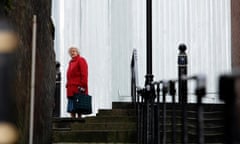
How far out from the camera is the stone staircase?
8227 millimetres

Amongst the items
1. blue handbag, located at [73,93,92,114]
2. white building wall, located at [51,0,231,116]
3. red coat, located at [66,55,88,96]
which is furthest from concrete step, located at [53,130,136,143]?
white building wall, located at [51,0,231,116]

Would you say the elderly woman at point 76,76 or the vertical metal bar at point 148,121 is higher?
the elderly woman at point 76,76

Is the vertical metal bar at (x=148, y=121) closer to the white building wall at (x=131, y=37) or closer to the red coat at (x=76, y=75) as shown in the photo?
the red coat at (x=76, y=75)

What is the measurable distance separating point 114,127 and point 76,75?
2701mm

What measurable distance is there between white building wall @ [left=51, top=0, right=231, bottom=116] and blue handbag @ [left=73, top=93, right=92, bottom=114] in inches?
101

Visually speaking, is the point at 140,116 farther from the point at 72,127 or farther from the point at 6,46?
the point at 6,46

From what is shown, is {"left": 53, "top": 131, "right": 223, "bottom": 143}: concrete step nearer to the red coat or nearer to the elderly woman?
the elderly woman

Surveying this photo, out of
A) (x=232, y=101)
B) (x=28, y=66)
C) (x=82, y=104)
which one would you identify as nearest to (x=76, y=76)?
(x=82, y=104)

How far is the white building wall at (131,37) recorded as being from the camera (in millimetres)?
14195

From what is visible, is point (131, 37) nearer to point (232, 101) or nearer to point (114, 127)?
point (114, 127)

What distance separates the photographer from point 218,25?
14.5 m

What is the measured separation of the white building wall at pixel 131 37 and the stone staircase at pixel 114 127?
385 cm

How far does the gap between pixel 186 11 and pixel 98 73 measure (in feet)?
8.30

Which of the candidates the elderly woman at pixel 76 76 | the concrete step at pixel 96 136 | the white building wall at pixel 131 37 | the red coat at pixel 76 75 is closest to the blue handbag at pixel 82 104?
the elderly woman at pixel 76 76
